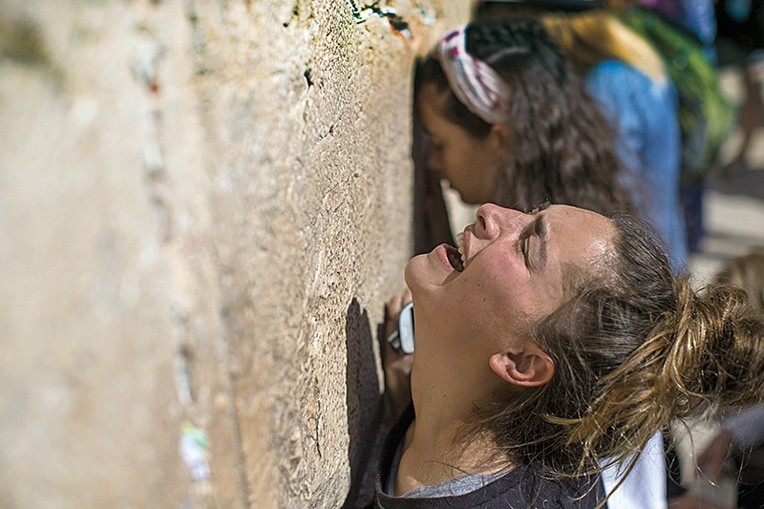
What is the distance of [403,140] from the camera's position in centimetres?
160

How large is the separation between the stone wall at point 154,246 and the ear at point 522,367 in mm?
281

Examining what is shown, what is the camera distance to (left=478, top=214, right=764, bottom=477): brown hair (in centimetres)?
106

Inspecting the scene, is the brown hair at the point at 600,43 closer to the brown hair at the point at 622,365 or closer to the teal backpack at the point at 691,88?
the teal backpack at the point at 691,88

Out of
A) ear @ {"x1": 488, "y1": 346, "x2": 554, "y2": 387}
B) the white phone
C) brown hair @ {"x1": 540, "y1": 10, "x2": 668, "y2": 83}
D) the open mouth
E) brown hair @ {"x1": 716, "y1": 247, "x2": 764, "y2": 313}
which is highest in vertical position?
the open mouth

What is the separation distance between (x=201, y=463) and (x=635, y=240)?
0.72 metres

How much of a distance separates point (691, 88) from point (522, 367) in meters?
2.06

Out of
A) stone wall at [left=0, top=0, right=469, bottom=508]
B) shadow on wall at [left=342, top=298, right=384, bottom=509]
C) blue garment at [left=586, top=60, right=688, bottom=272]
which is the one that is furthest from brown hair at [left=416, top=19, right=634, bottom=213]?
stone wall at [left=0, top=0, right=469, bottom=508]

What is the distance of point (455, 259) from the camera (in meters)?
1.20

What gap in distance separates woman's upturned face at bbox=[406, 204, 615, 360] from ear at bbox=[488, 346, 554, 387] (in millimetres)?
15

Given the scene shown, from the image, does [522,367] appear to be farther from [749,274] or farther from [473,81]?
[749,274]

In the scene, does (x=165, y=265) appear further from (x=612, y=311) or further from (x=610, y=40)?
(x=610, y=40)

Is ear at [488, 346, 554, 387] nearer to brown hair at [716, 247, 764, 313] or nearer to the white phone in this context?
the white phone

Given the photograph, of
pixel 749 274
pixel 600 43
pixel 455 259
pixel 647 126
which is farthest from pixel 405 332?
pixel 600 43

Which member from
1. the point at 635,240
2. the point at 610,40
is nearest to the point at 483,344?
the point at 635,240
